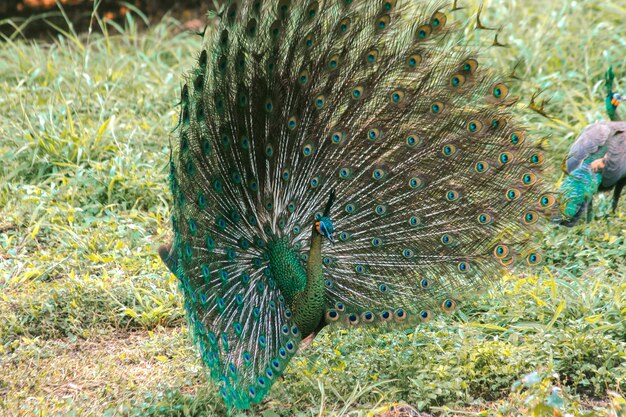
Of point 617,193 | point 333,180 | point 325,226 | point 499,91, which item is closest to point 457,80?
point 499,91

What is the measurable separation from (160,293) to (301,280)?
1399 millimetres

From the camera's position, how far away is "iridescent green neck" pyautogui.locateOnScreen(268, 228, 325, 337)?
444 cm

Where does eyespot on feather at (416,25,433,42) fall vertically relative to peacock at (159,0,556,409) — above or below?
above

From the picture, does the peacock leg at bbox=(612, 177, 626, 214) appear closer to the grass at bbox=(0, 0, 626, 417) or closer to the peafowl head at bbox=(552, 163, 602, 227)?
the grass at bbox=(0, 0, 626, 417)

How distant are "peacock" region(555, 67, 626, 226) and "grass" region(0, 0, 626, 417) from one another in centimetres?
Result: 21

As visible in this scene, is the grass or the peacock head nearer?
the peacock head

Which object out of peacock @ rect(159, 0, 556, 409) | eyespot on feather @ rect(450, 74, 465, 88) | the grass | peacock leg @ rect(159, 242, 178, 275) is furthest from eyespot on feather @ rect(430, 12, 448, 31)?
peacock leg @ rect(159, 242, 178, 275)

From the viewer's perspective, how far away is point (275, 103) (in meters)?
4.47

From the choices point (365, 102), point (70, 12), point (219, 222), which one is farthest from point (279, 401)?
point (70, 12)

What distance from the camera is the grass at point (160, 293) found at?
4.52 metres

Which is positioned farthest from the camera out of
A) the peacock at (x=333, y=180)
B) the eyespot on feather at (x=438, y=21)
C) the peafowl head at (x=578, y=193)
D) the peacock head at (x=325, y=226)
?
the peafowl head at (x=578, y=193)

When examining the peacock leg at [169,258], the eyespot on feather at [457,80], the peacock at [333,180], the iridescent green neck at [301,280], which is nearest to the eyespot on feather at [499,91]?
the peacock at [333,180]

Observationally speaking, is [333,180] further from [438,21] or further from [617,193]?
[617,193]

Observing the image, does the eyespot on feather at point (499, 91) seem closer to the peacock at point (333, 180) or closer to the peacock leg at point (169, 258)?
the peacock at point (333, 180)
